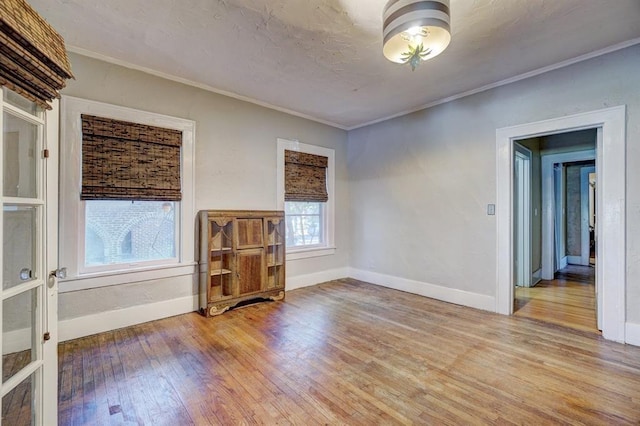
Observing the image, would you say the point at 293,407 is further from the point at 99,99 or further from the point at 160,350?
the point at 99,99

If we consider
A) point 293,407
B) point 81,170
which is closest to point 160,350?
point 293,407

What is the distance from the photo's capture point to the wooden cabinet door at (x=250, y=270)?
3.44 metres

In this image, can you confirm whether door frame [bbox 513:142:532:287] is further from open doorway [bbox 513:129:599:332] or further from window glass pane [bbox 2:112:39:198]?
window glass pane [bbox 2:112:39:198]

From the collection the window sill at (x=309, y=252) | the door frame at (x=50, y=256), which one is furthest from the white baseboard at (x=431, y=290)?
the door frame at (x=50, y=256)

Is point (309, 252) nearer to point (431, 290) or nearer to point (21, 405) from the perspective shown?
point (431, 290)

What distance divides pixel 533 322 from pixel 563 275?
3.05 meters

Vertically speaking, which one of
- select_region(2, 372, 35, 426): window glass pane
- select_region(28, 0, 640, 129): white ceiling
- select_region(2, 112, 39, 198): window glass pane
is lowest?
select_region(2, 372, 35, 426): window glass pane

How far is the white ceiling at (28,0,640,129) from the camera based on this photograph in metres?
2.05

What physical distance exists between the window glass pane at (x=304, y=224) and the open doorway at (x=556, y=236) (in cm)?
273

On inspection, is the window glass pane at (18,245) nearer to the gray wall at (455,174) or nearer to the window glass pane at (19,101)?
the window glass pane at (19,101)

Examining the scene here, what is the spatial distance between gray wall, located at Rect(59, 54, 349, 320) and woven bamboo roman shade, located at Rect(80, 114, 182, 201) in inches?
9.4

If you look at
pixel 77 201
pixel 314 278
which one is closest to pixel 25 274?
pixel 77 201

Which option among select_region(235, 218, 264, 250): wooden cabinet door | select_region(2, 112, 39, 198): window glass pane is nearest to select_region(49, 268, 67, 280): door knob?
select_region(2, 112, 39, 198): window glass pane

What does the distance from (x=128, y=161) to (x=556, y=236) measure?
6885 millimetres
